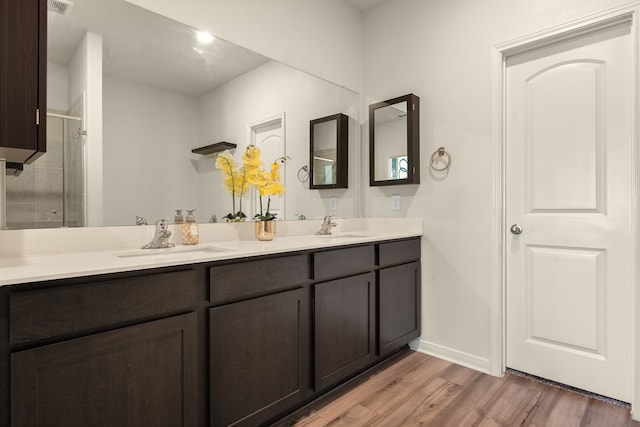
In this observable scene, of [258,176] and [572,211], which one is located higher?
[258,176]

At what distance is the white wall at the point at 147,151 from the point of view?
1.64 metres

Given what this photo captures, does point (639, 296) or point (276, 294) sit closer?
point (276, 294)

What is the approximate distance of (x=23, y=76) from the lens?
1.13m

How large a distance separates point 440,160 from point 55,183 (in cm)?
227

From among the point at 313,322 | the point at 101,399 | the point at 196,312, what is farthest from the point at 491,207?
the point at 101,399

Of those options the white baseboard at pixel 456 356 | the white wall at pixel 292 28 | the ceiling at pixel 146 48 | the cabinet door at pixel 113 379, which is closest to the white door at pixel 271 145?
the ceiling at pixel 146 48

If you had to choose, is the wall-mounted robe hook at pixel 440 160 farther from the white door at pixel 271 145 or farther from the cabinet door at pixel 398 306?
the white door at pixel 271 145

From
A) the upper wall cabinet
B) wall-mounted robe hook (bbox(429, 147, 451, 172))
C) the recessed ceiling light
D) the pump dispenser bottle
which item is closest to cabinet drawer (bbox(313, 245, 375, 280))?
the pump dispenser bottle

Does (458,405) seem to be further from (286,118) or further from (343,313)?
(286,118)

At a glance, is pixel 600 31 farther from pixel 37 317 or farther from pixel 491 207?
pixel 37 317

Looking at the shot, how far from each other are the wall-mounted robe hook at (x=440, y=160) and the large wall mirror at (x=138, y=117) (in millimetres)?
1073

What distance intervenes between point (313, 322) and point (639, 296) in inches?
66.0

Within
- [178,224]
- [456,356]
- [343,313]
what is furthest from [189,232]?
[456,356]

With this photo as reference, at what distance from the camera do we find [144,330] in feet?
3.88
